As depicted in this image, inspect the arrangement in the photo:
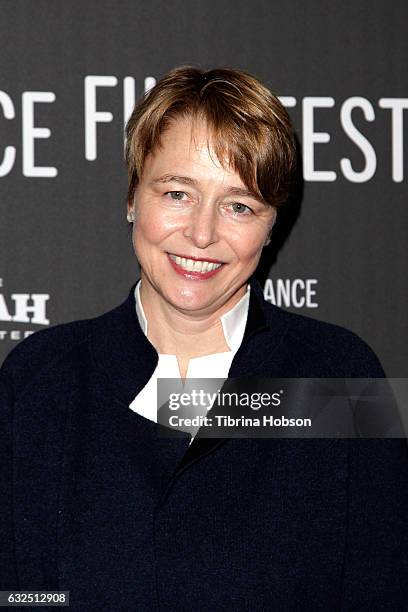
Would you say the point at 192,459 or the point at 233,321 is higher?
the point at 233,321

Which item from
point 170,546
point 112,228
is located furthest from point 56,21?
point 170,546

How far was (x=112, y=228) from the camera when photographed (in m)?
1.51

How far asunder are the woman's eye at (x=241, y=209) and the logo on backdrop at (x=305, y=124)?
1.39 feet

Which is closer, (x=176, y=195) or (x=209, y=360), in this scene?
(x=176, y=195)

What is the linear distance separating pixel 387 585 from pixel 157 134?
78 cm

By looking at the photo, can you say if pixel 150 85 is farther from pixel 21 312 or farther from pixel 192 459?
pixel 192 459

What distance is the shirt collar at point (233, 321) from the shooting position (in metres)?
1.27

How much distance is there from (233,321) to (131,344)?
0.17 meters

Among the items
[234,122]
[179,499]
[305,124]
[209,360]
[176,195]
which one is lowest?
[179,499]

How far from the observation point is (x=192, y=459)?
3.72ft

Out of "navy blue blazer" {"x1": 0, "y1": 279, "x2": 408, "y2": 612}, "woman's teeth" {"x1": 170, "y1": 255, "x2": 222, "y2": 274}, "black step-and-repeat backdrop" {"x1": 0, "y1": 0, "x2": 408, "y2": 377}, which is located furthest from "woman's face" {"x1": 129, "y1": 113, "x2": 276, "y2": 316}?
"black step-and-repeat backdrop" {"x1": 0, "y1": 0, "x2": 408, "y2": 377}

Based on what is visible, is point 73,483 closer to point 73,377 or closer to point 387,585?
point 73,377

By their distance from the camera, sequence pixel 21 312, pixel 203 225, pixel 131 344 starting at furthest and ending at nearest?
1. pixel 21 312
2. pixel 131 344
3. pixel 203 225

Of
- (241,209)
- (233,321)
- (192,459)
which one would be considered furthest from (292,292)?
(192,459)
